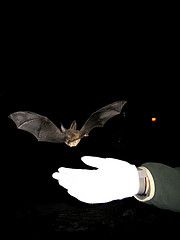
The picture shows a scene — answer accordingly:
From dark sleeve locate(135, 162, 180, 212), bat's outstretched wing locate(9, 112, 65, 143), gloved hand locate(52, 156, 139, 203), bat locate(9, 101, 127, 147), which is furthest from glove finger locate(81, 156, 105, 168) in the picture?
bat's outstretched wing locate(9, 112, 65, 143)

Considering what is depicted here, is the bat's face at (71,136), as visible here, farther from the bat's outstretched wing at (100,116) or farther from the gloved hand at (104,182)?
the gloved hand at (104,182)

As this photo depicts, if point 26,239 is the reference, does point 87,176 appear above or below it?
above

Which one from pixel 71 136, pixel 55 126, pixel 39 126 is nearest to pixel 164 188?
pixel 71 136

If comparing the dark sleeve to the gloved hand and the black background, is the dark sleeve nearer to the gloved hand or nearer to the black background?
the gloved hand

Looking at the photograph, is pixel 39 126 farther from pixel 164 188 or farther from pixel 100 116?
pixel 164 188

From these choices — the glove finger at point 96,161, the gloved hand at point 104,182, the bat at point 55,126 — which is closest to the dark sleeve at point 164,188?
the gloved hand at point 104,182

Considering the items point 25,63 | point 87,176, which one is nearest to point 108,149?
point 25,63

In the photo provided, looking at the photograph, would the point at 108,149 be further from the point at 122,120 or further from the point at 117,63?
the point at 117,63
